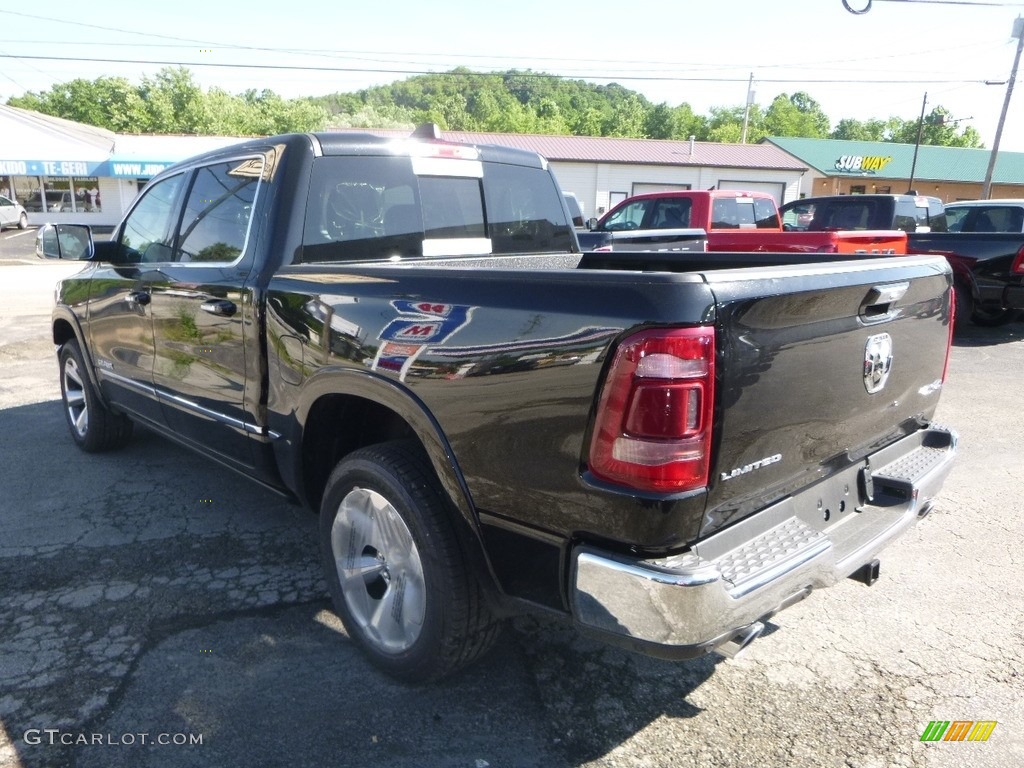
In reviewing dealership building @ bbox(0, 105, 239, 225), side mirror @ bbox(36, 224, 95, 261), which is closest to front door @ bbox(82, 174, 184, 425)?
side mirror @ bbox(36, 224, 95, 261)

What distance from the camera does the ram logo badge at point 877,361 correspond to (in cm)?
246

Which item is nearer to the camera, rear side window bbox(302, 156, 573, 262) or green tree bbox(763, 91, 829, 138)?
rear side window bbox(302, 156, 573, 262)

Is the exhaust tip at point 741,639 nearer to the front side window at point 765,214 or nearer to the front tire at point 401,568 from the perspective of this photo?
the front tire at point 401,568

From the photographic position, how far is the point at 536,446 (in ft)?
6.79

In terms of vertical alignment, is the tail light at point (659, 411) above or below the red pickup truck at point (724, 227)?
above

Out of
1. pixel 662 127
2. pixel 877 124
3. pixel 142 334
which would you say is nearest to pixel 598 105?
pixel 662 127

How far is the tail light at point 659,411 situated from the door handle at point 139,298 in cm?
294

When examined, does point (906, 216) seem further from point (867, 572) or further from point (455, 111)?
point (455, 111)

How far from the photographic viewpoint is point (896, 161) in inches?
1810

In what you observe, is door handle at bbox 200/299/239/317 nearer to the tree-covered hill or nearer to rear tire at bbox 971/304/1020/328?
rear tire at bbox 971/304/1020/328

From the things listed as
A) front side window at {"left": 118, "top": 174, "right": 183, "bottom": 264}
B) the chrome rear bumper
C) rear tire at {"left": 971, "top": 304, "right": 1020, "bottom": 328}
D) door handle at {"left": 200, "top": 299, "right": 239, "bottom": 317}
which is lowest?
rear tire at {"left": 971, "top": 304, "right": 1020, "bottom": 328}

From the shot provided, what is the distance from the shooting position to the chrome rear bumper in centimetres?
190

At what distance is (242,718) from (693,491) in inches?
68.5
